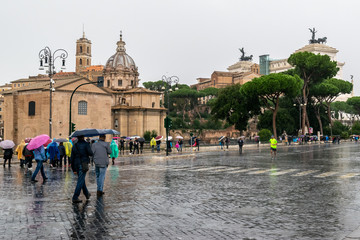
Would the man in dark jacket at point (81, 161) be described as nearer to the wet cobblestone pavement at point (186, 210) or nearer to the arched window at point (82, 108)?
the wet cobblestone pavement at point (186, 210)

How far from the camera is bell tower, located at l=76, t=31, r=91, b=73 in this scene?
152 m

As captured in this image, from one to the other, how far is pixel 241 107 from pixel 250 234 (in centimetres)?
5462

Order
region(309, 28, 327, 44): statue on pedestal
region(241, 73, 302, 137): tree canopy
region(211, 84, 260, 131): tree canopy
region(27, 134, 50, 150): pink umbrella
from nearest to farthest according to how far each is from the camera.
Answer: region(27, 134, 50, 150): pink umbrella < region(241, 73, 302, 137): tree canopy < region(211, 84, 260, 131): tree canopy < region(309, 28, 327, 44): statue on pedestal

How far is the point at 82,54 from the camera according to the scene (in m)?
154

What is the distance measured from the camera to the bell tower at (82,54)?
15250cm

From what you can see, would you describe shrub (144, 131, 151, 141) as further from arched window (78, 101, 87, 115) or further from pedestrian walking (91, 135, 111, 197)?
pedestrian walking (91, 135, 111, 197)

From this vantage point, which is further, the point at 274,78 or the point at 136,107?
the point at 136,107

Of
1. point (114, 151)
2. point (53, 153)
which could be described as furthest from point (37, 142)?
point (114, 151)

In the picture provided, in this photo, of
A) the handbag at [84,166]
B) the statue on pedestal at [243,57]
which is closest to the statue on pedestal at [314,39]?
the statue on pedestal at [243,57]

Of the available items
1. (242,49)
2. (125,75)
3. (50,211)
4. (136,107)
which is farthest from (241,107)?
(242,49)

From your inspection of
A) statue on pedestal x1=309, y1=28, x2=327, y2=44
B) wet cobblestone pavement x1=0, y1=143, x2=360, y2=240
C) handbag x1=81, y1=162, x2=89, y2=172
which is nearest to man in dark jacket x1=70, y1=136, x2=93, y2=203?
handbag x1=81, y1=162, x2=89, y2=172

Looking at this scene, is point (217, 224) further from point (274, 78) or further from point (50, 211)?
point (274, 78)

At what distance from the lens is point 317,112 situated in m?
68.1

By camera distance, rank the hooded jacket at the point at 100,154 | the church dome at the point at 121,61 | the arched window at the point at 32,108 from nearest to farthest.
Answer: the hooded jacket at the point at 100,154, the arched window at the point at 32,108, the church dome at the point at 121,61
